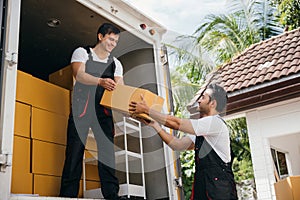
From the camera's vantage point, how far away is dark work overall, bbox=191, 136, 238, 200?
2.37 metres

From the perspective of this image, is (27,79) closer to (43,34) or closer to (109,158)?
(109,158)

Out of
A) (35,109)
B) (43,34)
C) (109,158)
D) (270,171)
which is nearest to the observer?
(35,109)

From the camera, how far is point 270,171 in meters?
4.88

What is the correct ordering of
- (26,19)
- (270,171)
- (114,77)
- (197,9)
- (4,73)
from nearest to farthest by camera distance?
(4,73)
(114,77)
(26,19)
(270,171)
(197,9)

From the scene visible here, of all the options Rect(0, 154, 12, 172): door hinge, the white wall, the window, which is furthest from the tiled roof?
Rect(0, 154, 12, 172): door hinge

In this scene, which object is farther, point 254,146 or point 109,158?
point 254,146

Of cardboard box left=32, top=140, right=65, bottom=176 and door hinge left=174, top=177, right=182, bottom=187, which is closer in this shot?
cardboard box left=32, top=140, right=65, bottom=176

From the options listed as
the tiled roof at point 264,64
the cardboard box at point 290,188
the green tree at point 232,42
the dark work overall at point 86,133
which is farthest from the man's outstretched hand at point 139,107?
the green tree at point 232,42

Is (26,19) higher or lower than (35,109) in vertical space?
higher

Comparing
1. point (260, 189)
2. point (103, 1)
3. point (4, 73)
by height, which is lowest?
point (260, 189)

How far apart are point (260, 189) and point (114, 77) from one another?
293cm

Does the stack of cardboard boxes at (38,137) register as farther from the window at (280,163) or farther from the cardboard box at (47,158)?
the window at (280,163)

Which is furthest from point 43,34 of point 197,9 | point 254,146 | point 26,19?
point 197,9

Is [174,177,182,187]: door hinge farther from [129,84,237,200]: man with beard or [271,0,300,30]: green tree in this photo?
[271,0,300,30]: green tree
